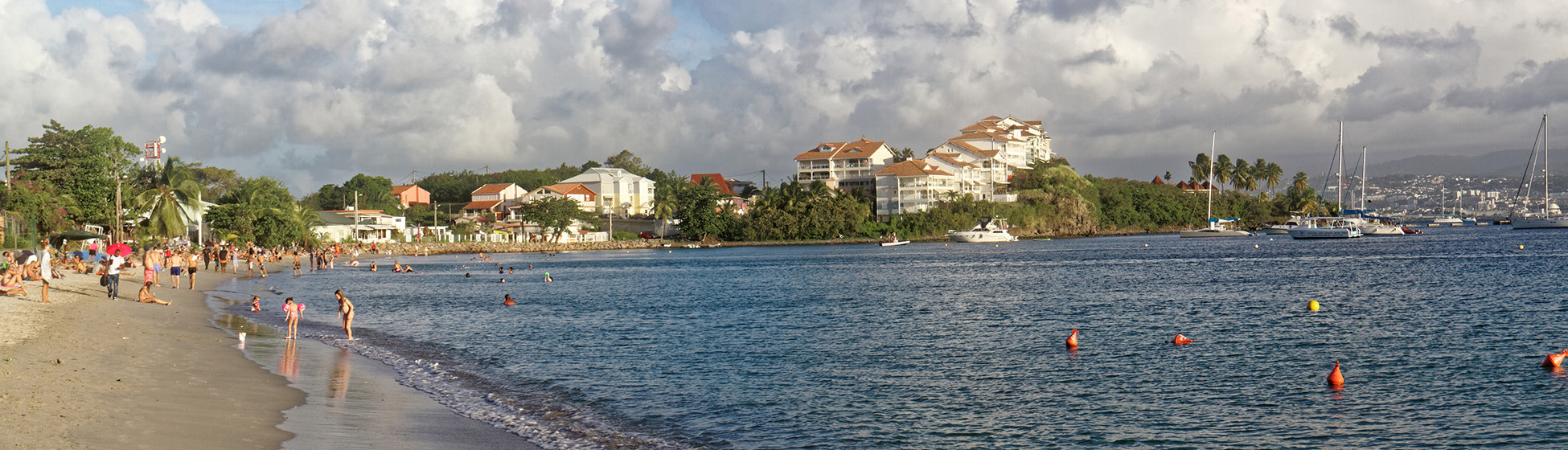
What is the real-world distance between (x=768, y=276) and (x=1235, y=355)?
3921 cm

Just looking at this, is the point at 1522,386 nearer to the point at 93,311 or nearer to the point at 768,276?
the point at 93,311

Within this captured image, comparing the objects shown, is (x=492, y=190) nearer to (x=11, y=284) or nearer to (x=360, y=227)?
(x=360, y=227)

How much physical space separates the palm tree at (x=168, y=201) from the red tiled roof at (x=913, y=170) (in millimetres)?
84630

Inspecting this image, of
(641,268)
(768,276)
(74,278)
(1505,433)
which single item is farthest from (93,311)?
(641,268)

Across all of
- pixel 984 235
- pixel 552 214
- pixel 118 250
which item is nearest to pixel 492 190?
pixel 552 214

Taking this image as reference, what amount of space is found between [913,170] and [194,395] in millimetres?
124351

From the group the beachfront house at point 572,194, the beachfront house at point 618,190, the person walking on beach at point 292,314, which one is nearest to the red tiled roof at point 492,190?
the beachfront house at point 572,194

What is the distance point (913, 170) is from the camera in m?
136

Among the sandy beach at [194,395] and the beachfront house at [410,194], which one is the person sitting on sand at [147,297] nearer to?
the sandy beach at [194,395]

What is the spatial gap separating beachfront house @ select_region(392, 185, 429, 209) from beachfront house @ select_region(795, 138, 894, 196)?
199ft

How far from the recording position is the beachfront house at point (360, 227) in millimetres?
107250

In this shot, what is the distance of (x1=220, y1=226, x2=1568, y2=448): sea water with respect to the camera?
14.8m

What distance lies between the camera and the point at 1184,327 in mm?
27500

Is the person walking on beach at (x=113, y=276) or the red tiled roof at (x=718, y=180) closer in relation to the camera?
the person walking on beach at (x=113, y=276)
